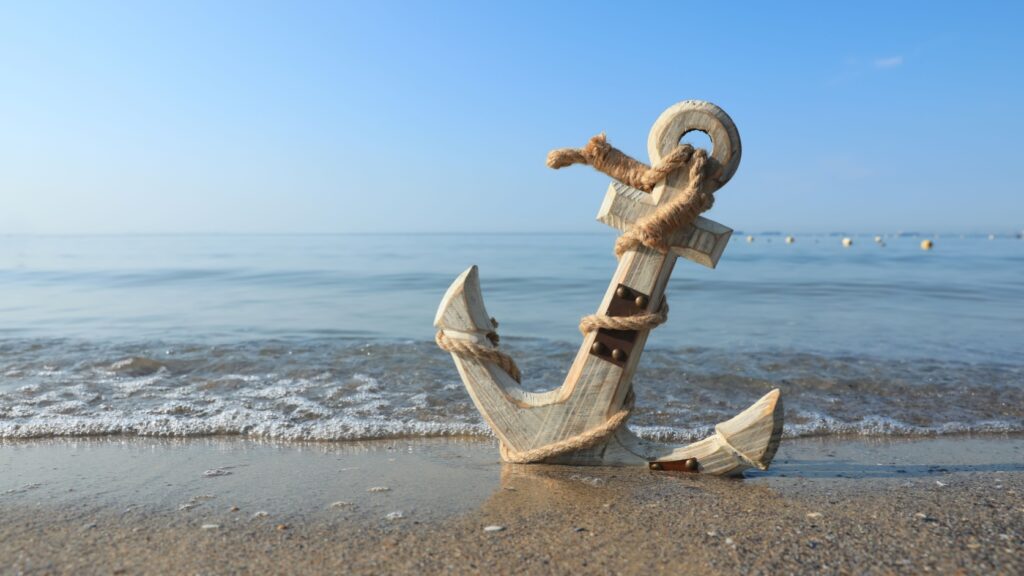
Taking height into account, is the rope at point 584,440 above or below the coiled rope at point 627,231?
below

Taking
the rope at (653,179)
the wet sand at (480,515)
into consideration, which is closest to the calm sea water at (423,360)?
the wet sand at (480,515)

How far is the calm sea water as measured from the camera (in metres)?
4.79

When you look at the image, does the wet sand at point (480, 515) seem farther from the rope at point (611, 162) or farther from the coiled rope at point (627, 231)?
the rope at point (611, 162)

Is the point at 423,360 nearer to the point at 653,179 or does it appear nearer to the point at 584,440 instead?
the point at 584,440

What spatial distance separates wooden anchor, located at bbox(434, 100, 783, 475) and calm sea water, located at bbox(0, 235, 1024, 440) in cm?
126

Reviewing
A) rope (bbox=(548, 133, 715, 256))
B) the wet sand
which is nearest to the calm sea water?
the wet sand

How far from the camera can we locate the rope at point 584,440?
10.6ft

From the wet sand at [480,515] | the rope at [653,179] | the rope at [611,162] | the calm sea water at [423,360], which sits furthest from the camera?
the calm sea water at [423,360]

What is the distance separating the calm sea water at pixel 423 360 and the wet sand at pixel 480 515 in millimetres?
818

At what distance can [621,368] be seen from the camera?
3150mm

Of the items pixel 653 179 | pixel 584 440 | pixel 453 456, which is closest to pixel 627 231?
pixel 653 179

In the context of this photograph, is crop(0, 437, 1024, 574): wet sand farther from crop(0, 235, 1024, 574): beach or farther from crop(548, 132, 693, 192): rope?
crop(548, 132, 693, 192): rope

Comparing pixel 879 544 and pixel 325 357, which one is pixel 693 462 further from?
pixel 325 357

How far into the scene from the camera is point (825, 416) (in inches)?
198
